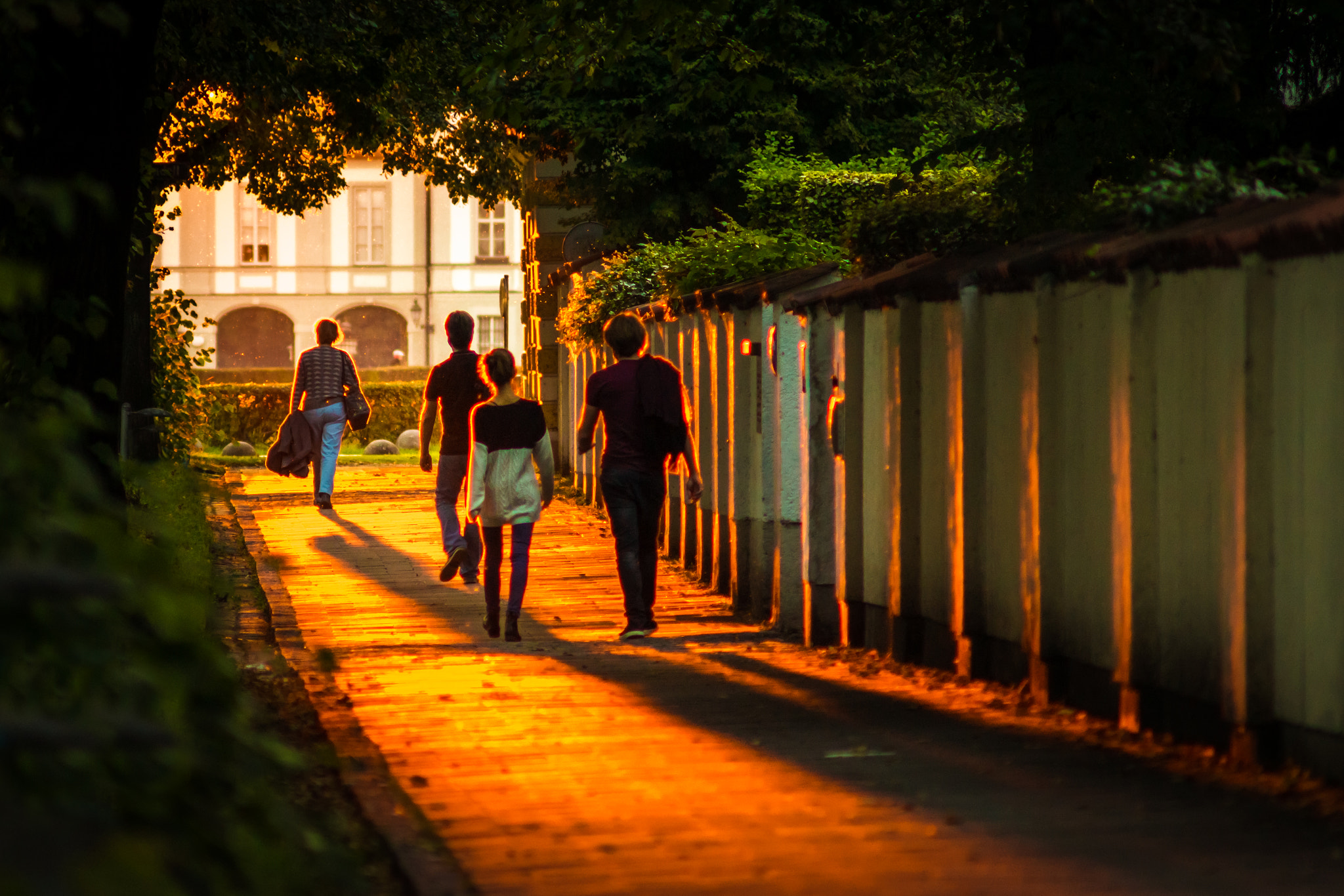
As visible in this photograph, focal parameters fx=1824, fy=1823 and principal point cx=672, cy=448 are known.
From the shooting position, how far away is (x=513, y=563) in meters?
10.6

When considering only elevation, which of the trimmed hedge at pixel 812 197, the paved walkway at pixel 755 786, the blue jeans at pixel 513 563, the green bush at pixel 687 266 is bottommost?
the paved walkway at pixel 755 786

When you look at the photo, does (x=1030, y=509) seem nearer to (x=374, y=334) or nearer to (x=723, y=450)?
(x=723, y=450)

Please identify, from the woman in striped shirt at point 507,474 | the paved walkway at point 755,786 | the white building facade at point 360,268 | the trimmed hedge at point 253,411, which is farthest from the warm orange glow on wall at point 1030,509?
the white building facade at point 360,268

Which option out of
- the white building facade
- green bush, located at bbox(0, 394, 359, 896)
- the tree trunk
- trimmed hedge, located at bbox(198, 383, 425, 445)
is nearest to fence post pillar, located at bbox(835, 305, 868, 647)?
the tree trunk

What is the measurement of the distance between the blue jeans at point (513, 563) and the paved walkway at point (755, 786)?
0.28m

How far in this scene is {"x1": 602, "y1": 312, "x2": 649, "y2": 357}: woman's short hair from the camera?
10805 mm

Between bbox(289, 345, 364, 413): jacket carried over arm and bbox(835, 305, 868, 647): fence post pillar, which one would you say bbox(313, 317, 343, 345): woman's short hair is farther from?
bbox(835, 305, 868, 647): fence post pillar

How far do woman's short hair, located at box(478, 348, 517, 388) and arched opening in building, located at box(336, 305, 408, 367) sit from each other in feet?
178

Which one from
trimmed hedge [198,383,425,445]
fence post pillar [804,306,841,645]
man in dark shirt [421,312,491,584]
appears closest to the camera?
fence post pillar [804,306,841,645]

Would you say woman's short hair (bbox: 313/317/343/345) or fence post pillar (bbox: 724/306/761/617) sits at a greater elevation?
woman's short hair (bbox: 313/317/343/345)

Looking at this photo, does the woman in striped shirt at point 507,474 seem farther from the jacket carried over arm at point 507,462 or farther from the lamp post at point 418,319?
the lamp post at point 418,319

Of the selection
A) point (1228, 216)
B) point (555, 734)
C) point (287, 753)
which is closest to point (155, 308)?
point (555, 734)

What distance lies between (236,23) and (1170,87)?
671 centimetres

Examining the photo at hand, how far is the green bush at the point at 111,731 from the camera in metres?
2.36
